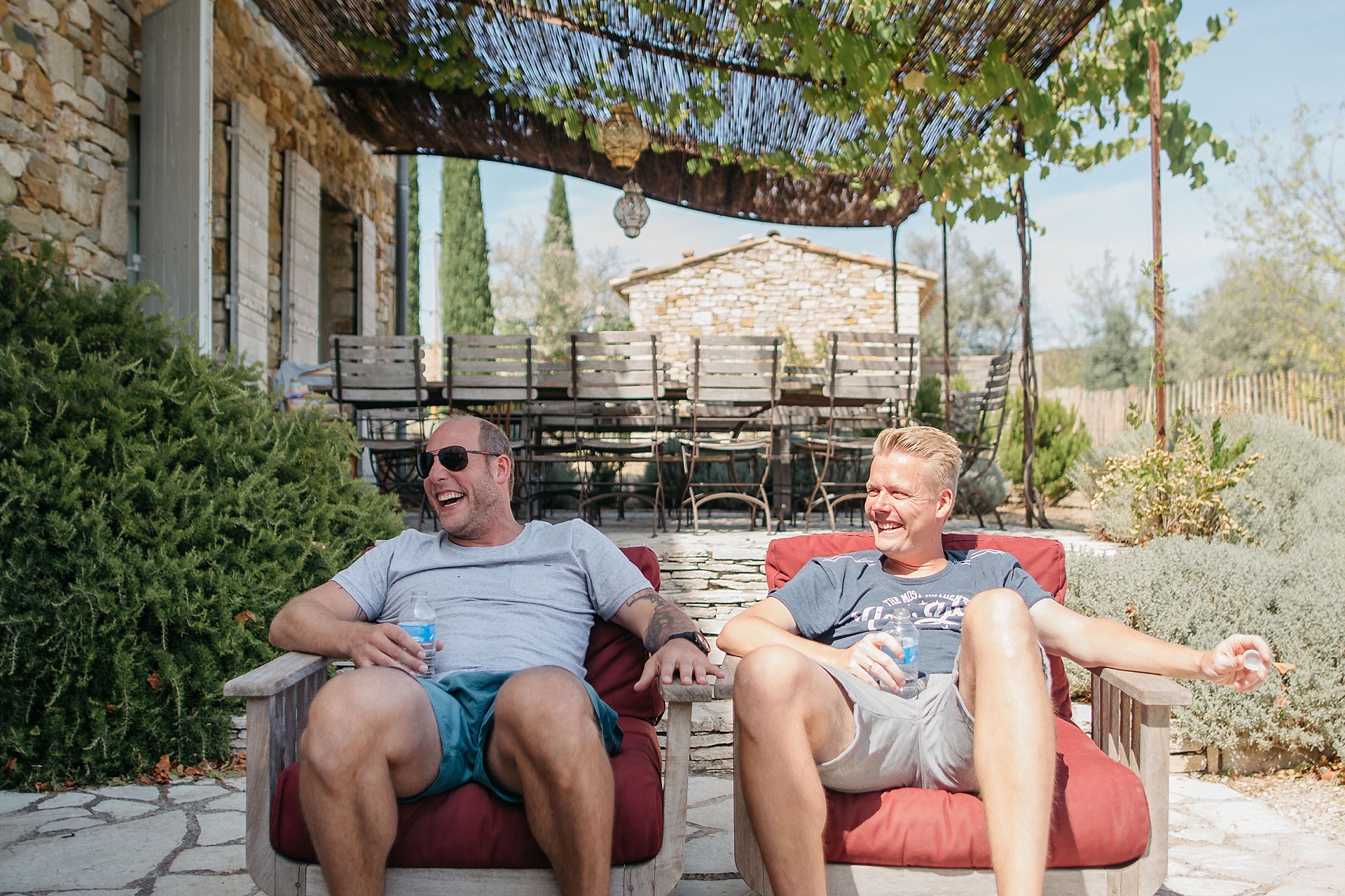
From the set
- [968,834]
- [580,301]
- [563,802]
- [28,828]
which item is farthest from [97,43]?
[580,301]

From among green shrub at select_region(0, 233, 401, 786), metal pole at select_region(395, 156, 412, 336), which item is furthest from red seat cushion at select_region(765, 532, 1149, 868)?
metal pole at select_region(395, 156, 412, 336)

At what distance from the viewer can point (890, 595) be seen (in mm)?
2211

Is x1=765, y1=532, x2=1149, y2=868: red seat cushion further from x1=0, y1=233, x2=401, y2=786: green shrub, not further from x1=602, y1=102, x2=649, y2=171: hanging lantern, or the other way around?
x1=602, y1=102, x2=649, y2=171: hanging lantern

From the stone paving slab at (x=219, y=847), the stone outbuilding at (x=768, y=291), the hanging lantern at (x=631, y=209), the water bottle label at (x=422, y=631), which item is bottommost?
the stone paving slab at (x=219, y=847)

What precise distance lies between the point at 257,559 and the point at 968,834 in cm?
244

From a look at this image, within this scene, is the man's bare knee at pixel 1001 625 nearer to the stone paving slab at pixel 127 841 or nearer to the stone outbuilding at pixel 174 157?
the stone paving slab at pixel 127 841

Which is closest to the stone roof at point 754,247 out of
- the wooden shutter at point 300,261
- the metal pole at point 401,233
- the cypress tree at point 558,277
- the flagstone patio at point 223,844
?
the cypress tree at point 558,277

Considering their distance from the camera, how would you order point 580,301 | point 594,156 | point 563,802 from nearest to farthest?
point 563,802
point 594,156
point 580,301

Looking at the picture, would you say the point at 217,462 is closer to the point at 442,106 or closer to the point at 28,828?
the point at 28,828

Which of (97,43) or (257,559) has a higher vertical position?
(97,43)

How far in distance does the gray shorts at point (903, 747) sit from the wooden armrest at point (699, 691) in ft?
0.73

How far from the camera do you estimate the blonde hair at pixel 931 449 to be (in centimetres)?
224

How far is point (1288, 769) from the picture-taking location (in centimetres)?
316

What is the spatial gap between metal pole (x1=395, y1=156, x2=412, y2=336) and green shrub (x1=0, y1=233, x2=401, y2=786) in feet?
21.1
